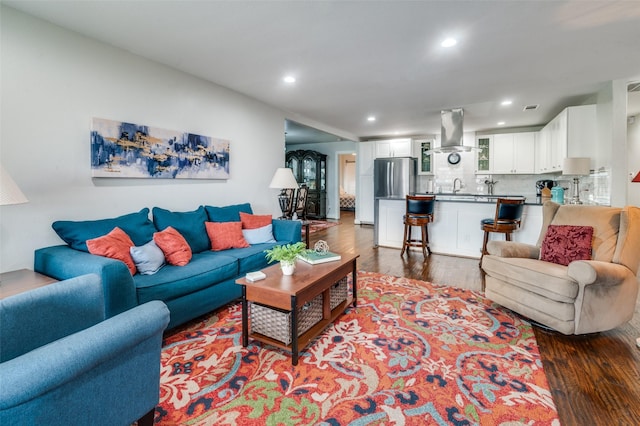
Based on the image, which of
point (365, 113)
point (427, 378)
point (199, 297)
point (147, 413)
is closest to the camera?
point (147, 413)

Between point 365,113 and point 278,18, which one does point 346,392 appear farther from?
point 365,113

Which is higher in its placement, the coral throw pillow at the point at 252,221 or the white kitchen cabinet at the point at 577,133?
the white kitchen cabinet at the point at 577,133

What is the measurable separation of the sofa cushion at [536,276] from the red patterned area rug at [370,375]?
0.36m

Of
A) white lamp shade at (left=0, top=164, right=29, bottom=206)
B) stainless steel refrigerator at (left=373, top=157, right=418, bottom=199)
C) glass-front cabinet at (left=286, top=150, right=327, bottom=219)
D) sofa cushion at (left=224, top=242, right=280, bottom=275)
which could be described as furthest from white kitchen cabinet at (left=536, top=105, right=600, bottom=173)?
white lamp shade at (left=0, top=164, right=29, bottom=206)

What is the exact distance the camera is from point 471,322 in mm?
2646

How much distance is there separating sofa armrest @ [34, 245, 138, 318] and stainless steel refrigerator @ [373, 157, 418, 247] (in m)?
6.26

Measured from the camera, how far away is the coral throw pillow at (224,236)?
3.38 meters

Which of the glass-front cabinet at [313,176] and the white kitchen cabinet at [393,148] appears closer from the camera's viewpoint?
the white kitchen cabinet at [393,148]

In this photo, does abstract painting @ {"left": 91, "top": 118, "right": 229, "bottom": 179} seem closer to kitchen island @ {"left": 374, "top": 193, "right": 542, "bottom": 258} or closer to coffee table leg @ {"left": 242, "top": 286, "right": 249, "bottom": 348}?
coffee table leg @ {"left": 242, "top": 286, "right": 249, "bottom": 348}

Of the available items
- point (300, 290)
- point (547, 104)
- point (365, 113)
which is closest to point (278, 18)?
point (300, 290)

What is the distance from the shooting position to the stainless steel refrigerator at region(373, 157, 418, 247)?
762 cm

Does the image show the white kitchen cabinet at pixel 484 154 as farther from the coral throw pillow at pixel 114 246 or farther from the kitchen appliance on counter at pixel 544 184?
the coral throw pillow at pixel 114 246

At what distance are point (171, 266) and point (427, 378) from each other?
2.20m

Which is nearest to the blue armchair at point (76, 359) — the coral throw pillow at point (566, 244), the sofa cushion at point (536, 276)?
the sofa cushion at point (536, 276)
